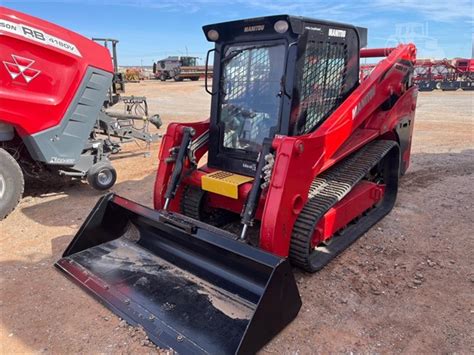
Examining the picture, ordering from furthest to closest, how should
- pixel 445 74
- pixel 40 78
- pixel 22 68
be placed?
1. pixel 445 74
2. pixel 40 78
3. pixel 22 68

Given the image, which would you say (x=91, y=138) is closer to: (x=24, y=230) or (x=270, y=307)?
(x=24, y=230)

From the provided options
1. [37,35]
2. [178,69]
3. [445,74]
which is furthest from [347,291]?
[178,69]

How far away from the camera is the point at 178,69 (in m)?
37.2

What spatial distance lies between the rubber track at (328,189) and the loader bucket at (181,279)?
521mm

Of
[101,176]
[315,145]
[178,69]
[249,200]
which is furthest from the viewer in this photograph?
[178,69]

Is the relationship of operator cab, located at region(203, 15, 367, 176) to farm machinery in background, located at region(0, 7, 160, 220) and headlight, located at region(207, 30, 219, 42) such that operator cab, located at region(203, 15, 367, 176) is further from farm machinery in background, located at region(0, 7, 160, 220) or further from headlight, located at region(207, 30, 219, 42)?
farm machinery in background, located at region(0, 7, 160, 220)

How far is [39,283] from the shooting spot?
3193 mm

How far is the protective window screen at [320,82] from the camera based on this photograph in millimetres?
3312

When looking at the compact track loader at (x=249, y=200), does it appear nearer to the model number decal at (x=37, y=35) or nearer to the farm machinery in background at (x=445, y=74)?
the model number decal at (x=37, y=35)

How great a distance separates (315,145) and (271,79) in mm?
704

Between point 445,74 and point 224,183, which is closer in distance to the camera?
point 224,183

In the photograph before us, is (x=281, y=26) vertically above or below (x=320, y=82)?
above

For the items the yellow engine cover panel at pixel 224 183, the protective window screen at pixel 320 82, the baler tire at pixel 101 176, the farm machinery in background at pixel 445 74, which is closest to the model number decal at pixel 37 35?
the baler tire at pixel 101 176

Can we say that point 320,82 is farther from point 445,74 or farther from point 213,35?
point 445,74
